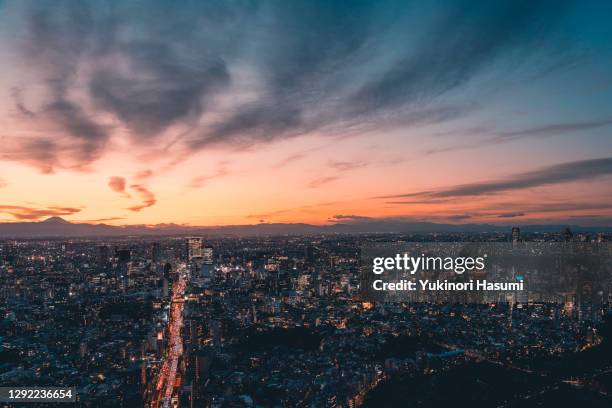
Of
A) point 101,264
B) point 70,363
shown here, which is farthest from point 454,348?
point 101,264

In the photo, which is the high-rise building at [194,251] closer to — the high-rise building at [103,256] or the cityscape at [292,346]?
the high-rise building at [103,256]

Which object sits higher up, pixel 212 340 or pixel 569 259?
pixel 569 259

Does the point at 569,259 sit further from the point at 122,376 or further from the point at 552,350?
the point at 122,376

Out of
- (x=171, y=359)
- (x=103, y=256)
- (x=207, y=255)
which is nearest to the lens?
(x=171, y=359)

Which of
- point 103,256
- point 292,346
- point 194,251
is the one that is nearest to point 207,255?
point 194,251

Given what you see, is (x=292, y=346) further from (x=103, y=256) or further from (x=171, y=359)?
(x=103, y=256)

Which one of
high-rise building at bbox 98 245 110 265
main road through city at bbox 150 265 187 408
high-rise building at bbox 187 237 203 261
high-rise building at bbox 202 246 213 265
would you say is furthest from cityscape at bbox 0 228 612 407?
high-rise building at bbox 187 237 203 261
